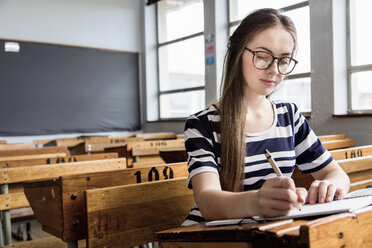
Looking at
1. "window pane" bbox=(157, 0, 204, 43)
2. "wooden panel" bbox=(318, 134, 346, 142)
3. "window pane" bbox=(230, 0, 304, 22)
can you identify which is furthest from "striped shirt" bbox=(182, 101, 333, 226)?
"window pane" bbox=(157, 0, 204, 43)

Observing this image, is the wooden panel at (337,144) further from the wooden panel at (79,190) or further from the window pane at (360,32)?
the wooden panel at (79,190)

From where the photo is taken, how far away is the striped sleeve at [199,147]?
3.18ft

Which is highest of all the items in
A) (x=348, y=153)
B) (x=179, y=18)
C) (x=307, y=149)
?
(x=179, y=18)

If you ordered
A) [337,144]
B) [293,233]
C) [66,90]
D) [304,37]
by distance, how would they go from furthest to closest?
[66,90], [304,37], [337,144], [293,233]

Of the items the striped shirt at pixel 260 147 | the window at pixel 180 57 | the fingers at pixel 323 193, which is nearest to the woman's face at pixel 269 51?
the striped shirt at pixel 260 147

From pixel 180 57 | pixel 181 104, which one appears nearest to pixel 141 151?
pixel 181 104

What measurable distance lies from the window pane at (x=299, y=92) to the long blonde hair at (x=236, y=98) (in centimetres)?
325

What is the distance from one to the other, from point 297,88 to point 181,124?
7.40 ft

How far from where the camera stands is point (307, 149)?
47.9 inches

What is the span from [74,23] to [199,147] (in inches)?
235

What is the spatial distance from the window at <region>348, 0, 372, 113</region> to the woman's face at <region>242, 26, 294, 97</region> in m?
3.10

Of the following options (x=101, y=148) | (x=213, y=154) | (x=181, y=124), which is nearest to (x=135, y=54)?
(x=181, y=124)

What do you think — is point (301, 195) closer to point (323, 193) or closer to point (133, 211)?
point (323, 193)

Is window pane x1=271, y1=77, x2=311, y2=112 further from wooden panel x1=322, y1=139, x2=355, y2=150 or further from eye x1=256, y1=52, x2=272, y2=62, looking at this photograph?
eye x1=256, y1=52, x2=272, y2=62
